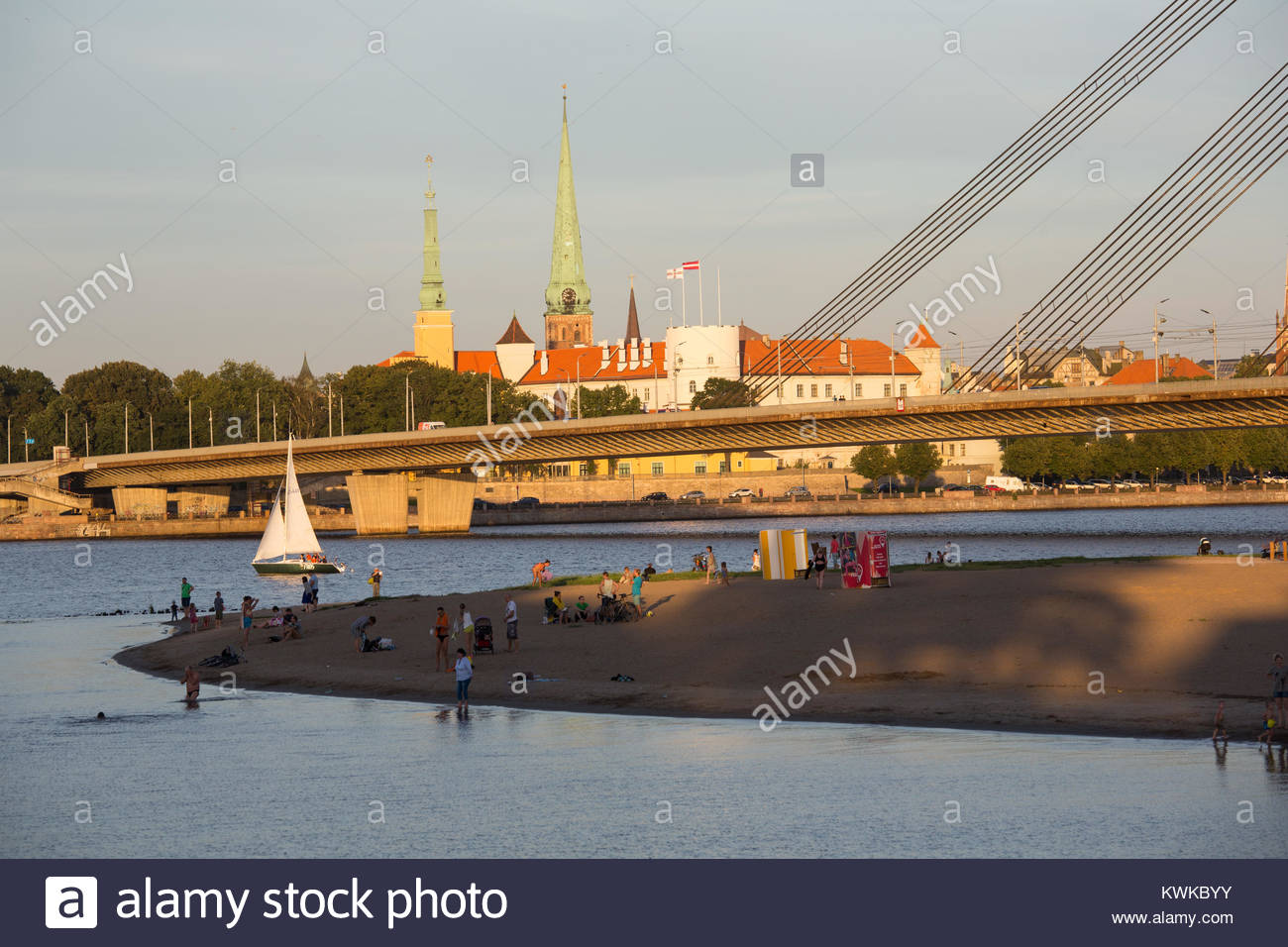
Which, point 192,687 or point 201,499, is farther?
point 201,499

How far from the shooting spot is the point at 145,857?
20.1 meters

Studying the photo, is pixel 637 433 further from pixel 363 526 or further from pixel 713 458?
pixel 713 458

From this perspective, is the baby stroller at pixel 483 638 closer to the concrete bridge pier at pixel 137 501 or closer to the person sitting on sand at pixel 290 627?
the person sitting on sand at pixel 290 627

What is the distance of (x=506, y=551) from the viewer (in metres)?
116

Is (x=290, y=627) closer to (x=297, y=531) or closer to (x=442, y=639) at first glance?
(x=442, y=639)

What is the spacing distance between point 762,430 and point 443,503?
147ft

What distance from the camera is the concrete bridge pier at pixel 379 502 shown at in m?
142

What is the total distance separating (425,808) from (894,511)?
13894 centimetres

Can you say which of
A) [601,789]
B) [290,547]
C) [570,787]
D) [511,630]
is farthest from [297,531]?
[601,789]

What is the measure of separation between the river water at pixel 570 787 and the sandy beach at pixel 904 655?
1.68m

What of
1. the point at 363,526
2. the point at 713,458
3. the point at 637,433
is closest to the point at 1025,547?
the point at 637,433


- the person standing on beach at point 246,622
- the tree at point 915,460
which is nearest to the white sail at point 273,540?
the person standing on beach at point 246,622

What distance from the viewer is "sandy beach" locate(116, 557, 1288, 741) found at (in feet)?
99.9
